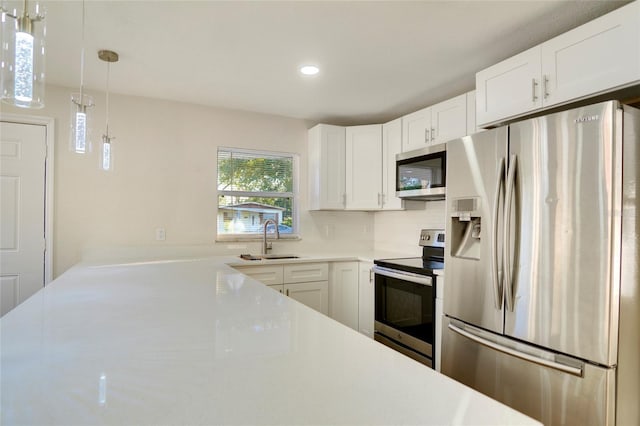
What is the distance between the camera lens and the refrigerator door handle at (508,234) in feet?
5.89

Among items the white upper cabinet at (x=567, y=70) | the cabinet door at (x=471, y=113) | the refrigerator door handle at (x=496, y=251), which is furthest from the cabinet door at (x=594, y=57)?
the cabinet door at (x=471, y=113)

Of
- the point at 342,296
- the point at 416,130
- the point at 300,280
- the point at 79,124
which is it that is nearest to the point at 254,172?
the point at 300,280

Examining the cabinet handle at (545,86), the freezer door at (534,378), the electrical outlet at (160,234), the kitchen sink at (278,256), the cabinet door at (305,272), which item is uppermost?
the cabinet handle at (545,86)

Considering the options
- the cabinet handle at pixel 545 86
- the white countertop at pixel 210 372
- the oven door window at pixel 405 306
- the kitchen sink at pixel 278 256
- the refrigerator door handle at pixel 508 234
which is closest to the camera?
the white countertop at pixel 210 372

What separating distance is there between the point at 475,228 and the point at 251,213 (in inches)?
87.5

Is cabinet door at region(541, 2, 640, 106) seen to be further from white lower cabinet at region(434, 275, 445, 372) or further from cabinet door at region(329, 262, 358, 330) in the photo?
cabinet door at region(329, 262, 358, 330)

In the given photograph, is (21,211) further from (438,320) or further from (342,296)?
(438,320)

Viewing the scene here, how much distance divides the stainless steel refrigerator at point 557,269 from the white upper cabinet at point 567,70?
0.25 m

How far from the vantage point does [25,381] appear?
680mm

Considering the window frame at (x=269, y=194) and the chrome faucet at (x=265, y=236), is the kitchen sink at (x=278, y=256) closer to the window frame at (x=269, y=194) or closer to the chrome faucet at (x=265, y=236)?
the chrome faucet at (x=265, y=236)

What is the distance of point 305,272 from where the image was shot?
321cm

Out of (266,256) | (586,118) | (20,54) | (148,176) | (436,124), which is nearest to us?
(20,54)

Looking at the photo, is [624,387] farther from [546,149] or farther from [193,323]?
[193,323]

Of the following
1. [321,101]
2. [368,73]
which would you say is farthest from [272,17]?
[321,101]
